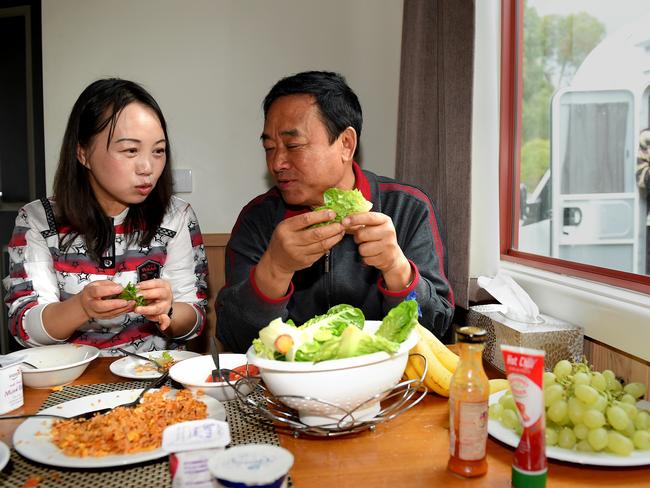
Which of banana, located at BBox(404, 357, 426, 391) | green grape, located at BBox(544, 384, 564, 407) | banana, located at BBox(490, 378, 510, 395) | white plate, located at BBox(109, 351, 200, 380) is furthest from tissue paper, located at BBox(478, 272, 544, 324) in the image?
white plate, located at BBox(109, 351, 200, 380)

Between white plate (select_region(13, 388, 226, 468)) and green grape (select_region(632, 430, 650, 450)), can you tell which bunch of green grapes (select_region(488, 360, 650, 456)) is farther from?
white plate (select_region(13, 388, 226, 468))

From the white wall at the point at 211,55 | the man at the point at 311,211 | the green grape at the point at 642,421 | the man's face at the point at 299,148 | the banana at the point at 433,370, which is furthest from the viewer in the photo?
the white wall at the point at 211,55

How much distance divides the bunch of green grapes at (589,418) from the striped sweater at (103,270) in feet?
4.08

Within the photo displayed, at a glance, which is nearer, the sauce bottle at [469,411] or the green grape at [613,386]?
the sauce bottle at [469,411]

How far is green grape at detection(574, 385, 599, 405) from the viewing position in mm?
882

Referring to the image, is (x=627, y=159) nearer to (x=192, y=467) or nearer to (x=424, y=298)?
(x=424, y=298)

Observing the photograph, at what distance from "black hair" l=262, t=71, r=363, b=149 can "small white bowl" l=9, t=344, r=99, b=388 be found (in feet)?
2.94

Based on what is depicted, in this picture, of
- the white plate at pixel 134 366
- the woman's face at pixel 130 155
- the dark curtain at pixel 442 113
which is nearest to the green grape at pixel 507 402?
the white plate at pixel 134 366

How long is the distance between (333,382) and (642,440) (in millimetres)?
483

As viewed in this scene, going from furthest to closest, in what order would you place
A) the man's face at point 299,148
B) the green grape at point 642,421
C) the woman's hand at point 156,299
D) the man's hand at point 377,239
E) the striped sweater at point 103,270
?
the striped sweater at point 103,270 < the man's face at point 299,148 < the woman's hand at point 156,299 < the man's hand at point 377,239 < the green grape at point 642,421

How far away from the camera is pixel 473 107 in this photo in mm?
1974

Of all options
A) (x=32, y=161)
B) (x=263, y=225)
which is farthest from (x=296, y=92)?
(x=32, y=161)

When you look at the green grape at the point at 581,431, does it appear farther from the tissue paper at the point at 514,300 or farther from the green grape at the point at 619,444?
the tissue paper at the point at 514,300

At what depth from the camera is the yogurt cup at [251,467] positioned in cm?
62
